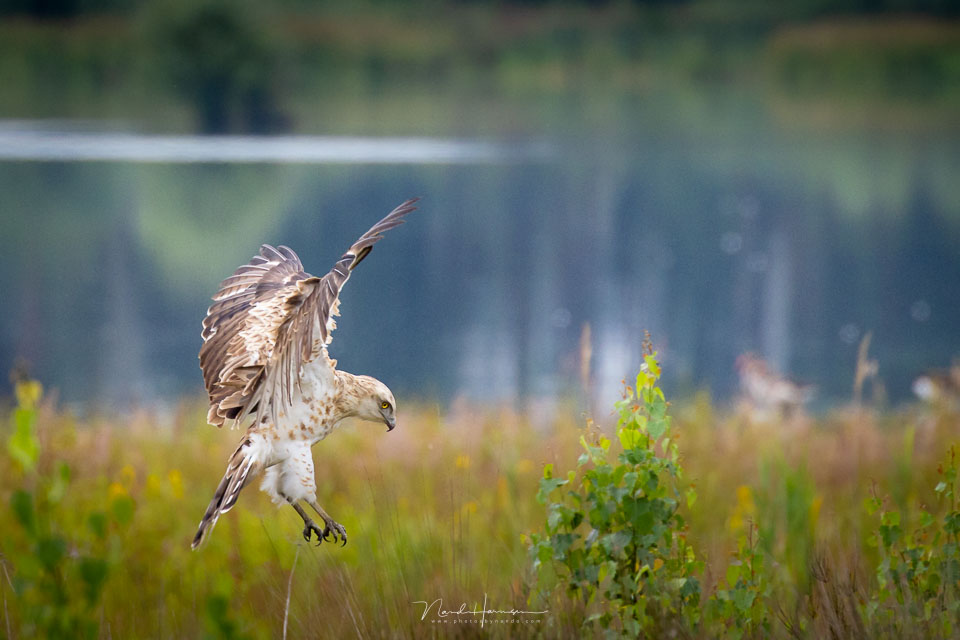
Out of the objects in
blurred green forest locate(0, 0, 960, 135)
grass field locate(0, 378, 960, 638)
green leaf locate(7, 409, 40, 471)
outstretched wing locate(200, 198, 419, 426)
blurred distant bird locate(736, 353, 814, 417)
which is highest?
blurred green forest locate(0, 0, 960, 135)

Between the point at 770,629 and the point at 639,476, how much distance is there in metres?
0.92

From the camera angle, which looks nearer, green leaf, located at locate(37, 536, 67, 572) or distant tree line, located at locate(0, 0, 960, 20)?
green leaf, located at locate(37, 536, 67, 572)

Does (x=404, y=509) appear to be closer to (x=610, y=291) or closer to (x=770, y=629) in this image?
(x=770, y=629)

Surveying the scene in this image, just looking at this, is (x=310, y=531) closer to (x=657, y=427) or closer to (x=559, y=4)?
(x=657, y=427)

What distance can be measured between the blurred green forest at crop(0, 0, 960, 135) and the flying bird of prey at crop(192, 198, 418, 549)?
4073cm

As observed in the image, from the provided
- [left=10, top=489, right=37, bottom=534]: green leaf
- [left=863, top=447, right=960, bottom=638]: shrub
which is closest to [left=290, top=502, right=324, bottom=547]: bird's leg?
[left=10, top=489, right=37, bottom=534]: green leaf

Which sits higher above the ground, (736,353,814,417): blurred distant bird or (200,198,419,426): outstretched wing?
(200,198,419,426): outstretched wing

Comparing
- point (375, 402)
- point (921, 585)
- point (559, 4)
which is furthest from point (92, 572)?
point (559, 4)

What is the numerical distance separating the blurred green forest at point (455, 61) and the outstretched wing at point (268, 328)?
40.3 meters

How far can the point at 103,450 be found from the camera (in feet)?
23.7

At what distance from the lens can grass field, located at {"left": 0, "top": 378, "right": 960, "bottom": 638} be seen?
10.2 feet

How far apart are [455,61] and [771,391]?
4229 centimetres

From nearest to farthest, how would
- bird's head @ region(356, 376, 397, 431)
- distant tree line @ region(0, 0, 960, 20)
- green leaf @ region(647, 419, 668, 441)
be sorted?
bird's head @ region(356, 376, 397, 431) < green leaf @ region(647, 419, 668, 441) < distant tree line @ region(0, 0, 960, 20)

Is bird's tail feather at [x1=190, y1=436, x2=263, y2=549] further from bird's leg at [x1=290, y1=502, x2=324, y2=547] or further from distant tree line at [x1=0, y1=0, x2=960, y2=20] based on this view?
distant tree line at [x1=0, y1=0, x2=960, y2=20]
